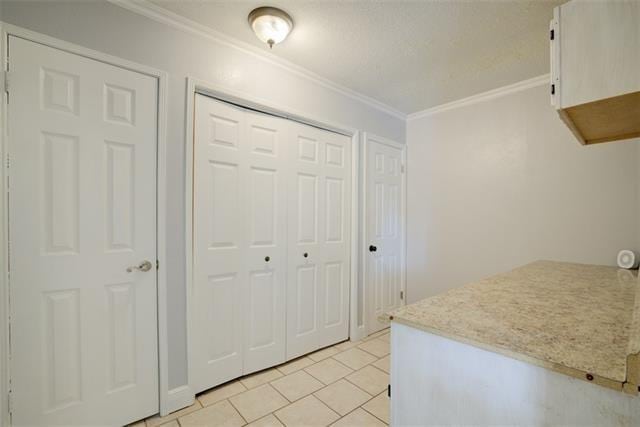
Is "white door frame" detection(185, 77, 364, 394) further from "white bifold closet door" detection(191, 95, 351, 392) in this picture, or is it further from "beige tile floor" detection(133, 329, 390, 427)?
"beige tile floor" detection(133, 329, 390, 427)

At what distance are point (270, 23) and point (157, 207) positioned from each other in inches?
50.7

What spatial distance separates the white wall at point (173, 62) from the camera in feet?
4.45

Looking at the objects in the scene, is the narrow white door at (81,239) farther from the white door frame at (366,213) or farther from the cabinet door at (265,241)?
the white door frame at (366,213)

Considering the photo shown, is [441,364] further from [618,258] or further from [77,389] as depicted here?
[618,258]

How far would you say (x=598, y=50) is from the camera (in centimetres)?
98

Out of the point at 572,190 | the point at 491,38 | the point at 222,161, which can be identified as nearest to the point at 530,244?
the point at 572,190

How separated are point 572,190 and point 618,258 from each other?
60 cm

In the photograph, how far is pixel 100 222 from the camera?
4.83 feet

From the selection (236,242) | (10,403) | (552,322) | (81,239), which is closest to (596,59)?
(552,322)

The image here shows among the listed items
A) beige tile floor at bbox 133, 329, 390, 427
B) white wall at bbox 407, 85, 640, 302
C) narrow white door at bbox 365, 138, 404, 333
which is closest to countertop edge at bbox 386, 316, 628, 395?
beige tile floor at bbox 133, 329, 390, 427

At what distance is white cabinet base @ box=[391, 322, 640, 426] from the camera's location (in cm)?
65

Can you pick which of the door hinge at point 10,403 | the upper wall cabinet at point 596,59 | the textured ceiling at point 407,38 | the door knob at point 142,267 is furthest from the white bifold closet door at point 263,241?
the upper wall cabinet at point 596,59

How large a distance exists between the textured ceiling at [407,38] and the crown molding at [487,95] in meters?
0.08

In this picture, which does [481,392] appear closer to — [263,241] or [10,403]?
[263,241]
